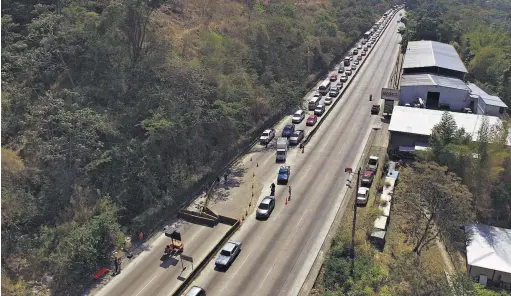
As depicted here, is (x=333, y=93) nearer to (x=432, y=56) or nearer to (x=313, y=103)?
(x=313, y=103)

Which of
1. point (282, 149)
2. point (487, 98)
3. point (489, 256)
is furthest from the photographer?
point (487, 98)

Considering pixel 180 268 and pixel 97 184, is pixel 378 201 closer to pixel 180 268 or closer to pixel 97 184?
pixel 180 268

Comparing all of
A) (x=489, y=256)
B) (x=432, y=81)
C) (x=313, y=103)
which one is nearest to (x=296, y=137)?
(x=313, y=103)

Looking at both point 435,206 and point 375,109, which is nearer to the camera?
point 435,206

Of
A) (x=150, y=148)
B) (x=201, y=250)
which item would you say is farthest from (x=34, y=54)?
(x=201, y=250)

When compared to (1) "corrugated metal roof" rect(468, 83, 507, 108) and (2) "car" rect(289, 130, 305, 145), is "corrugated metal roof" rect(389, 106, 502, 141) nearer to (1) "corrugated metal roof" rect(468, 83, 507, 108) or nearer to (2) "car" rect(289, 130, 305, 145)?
(1) "corrugated metal roof" rect(468, 83, 507, 108)

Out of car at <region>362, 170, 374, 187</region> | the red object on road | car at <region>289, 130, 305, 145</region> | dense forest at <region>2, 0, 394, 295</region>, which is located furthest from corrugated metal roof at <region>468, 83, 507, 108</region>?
the red object on road
